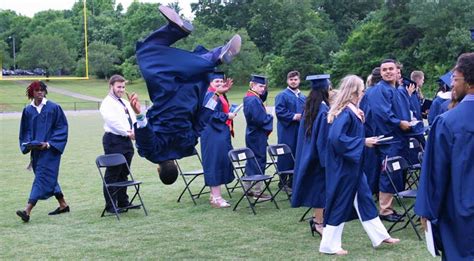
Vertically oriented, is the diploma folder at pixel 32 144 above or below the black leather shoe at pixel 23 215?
above

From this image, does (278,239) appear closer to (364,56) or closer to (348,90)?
(348,90)

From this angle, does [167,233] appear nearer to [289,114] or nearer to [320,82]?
[320,82]

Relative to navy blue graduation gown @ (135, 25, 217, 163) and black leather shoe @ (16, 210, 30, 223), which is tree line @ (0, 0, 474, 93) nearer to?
black leather shoe @ (16, 210, 30, 223)

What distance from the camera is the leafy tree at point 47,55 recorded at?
71.3ft

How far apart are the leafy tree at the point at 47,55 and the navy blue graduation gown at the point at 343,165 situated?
17.3m

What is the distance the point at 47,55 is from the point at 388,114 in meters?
16.7

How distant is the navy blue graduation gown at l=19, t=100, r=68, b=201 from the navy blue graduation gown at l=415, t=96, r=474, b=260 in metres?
5.66

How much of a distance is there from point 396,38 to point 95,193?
1802 inches

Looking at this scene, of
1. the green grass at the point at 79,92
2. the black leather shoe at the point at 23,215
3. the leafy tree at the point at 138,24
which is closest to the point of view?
the black leather shoe at the point at 23,215

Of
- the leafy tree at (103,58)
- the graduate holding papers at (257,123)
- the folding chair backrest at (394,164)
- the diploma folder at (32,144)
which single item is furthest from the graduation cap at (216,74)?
the leafy tree at (103,58)

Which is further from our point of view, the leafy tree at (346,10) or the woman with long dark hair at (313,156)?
the leafy tree at (346,10)

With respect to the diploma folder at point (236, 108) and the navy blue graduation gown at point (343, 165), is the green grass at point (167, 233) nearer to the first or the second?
the navy blue graduation gown at point (343, 165)

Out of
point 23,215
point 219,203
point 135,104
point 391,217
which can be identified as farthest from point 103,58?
point 135,104

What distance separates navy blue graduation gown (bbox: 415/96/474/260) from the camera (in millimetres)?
3889
